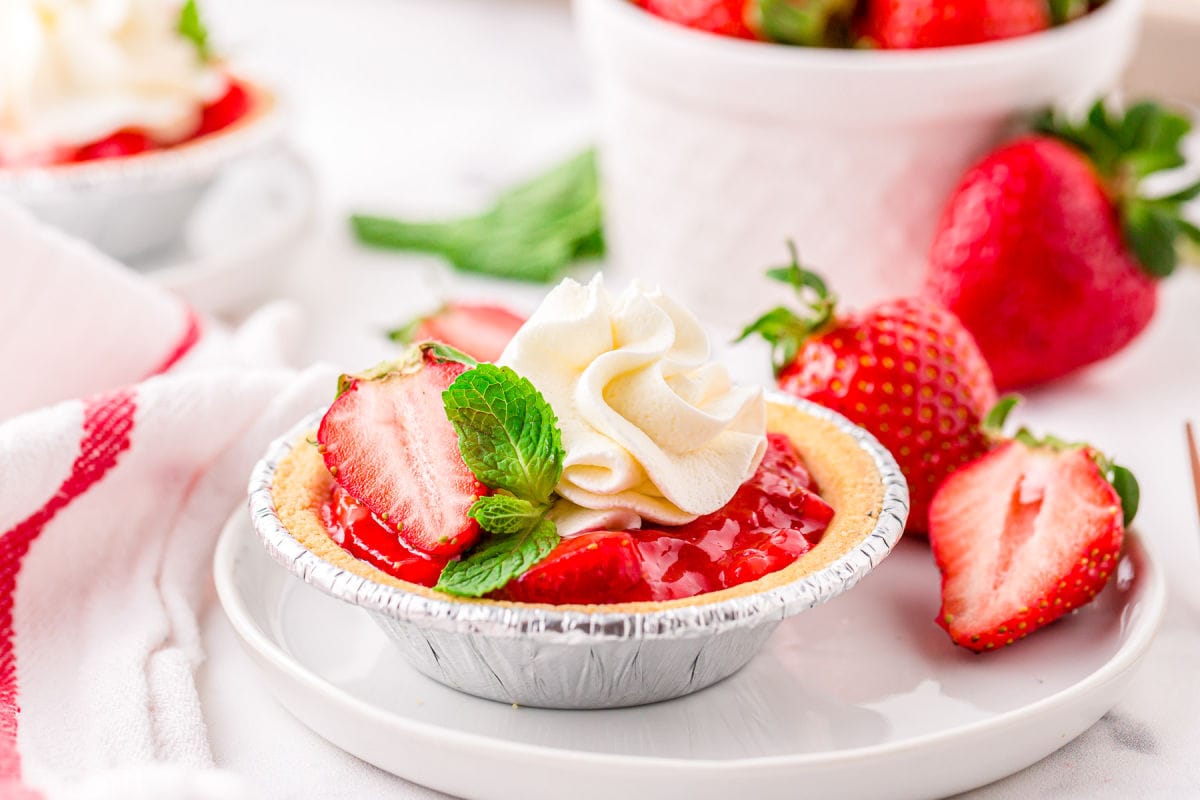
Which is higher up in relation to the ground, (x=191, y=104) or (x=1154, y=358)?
(x=191, y=104)

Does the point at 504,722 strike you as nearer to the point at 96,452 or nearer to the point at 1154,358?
the point at 96,452

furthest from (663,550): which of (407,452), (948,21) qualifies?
(948,21)

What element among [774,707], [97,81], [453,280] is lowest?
[453,280]

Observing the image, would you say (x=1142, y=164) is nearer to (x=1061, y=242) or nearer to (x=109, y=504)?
(x=1061, y=242)

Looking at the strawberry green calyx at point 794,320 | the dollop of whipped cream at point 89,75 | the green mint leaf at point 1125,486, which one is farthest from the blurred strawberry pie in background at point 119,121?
the green mint leaf at point 1125,486

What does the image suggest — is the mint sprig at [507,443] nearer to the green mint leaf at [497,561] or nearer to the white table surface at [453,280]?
the green mint leaf at [497,561]

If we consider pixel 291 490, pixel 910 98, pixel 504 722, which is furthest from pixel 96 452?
pixel 910 98
